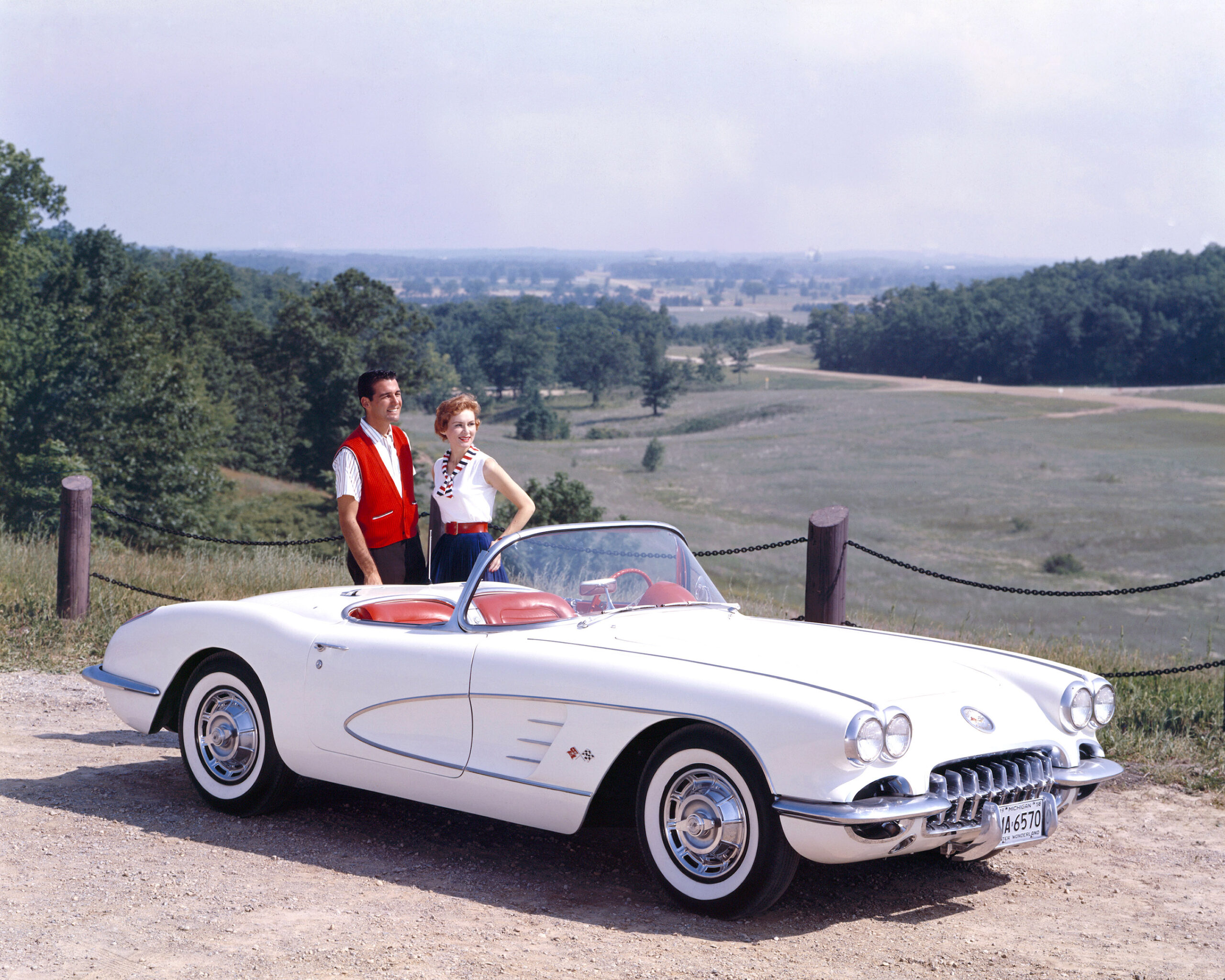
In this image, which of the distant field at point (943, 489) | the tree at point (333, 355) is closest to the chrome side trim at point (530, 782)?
the distant field at point (943, 489)

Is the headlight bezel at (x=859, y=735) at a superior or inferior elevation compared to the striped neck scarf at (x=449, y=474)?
inferior

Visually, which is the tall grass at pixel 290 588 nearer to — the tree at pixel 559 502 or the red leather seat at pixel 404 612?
the red leather seat at pixel 404 612

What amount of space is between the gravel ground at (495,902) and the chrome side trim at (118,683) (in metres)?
0.50

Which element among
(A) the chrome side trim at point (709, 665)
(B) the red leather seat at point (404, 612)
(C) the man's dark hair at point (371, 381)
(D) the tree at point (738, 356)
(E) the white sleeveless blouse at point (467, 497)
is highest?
(D) the tree at point (738, 356)

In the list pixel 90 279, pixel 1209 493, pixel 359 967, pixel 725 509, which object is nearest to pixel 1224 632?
pixel 725 509

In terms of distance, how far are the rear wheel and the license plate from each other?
2939 mm

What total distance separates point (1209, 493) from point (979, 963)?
80.5 meters

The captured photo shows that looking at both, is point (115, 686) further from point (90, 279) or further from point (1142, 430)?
point (1142, 430)

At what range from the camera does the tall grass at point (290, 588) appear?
6.95 metres

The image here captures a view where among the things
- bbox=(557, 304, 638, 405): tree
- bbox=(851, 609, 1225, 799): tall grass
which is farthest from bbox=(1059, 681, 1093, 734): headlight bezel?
bbox=(557, 304, 638, 405): tree

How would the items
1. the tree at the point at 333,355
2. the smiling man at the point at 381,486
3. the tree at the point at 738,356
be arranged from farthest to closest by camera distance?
the tree at the point at 738,356, the tree at the point at 333,355, the smiling man at the point at 381,486

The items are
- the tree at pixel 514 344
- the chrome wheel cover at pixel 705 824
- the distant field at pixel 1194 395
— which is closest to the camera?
the chrome wheel cover at pixel 705 824

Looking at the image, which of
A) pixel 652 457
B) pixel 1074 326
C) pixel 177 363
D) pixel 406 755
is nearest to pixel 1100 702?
pixel 406 755

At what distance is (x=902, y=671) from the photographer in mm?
4332
